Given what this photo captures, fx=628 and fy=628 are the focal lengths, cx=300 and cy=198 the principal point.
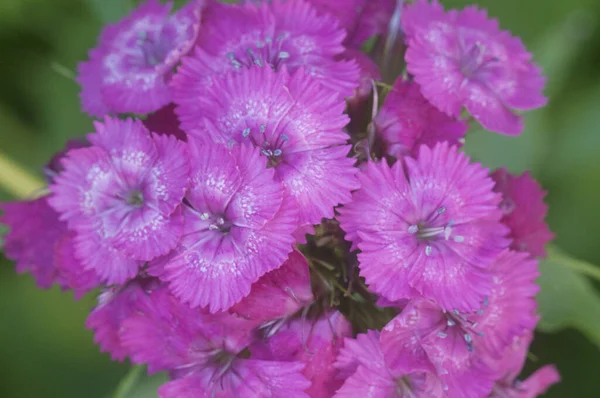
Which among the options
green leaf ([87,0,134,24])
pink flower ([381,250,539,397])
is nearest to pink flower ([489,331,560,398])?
pink flower ([381,250,539,397])

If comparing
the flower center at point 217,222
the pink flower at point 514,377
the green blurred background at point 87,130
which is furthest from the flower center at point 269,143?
the green blurred background at point 87,130

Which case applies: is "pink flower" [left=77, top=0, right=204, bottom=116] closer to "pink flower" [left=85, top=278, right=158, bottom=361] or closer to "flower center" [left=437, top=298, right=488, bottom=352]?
"pink flower" [left=85, top=278, right=158, bottom=361]

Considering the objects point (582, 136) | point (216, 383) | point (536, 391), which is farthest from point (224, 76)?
point (582, 136)

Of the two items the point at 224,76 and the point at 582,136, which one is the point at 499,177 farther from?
the point at 582,136

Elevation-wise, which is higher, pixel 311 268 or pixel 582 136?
pixel 582 136

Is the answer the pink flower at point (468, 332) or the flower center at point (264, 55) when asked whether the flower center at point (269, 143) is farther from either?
the pink flower at point (468, 332)

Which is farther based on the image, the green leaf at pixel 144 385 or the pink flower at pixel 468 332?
the green leaf at pixel 144 385

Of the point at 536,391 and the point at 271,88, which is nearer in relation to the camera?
the point at 271,88
